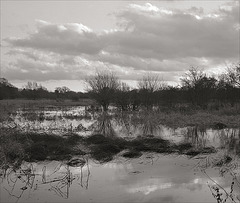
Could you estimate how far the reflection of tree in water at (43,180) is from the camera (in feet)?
24.6

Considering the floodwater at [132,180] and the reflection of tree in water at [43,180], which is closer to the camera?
the floodwater at [132,180]

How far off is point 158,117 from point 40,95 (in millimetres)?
60513

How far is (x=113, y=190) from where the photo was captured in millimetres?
7422

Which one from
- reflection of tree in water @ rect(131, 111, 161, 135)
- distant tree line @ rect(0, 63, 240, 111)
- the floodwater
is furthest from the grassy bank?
distant tree line @ rect(0, 63, 240, 111)

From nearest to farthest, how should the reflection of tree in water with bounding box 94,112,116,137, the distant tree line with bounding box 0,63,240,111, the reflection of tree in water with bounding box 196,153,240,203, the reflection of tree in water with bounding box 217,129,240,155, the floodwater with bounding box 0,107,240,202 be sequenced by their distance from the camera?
the floodwater with bounding box 0,107,240,202 < the reflection of tree in water with bounding box 196,153,240,203 < the reflection of tree in water with bounding box 217,129,240,155 < the reflection of tree in water with bounding box 94,112,116,137 < the distant tree line with bounding box 0,63,240,111

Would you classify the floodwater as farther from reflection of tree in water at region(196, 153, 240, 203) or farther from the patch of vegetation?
the patch of vegetation

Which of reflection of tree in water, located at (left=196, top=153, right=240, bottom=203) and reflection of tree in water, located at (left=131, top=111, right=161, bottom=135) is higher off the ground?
reflection of tree in water, located at (left=131, top=111, right=161, bottom=135)

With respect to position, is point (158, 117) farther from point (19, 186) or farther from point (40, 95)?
point (40, 95)

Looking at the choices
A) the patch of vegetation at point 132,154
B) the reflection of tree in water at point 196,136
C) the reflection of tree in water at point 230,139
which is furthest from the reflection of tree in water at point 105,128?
the reflection of tree in water at point 230,139

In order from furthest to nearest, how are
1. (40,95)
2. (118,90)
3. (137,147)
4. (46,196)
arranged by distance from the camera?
1. (40,95)
2. (118,90)
3. (137,147)
4. (46,196)

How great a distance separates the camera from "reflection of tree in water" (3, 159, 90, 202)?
750 cm

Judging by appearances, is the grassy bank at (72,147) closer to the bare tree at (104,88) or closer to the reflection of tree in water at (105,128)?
the reflection of tree in water at (105,128)

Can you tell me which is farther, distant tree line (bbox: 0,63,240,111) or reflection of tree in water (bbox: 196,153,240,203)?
distant tree line (bbox: 0,63,240,111)

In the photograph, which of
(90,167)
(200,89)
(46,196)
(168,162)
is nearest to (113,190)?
(46,196)
